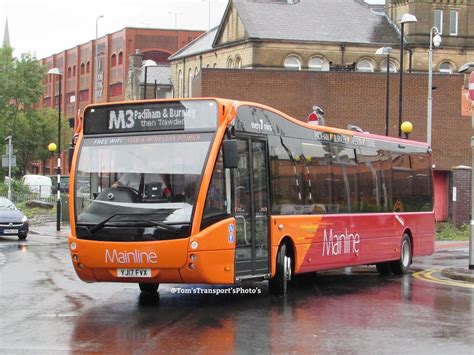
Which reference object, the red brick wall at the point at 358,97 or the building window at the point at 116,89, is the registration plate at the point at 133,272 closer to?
the red brick wall at the point at 358,97

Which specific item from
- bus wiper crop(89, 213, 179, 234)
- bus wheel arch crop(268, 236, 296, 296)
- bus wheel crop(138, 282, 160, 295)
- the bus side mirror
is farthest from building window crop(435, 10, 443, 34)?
bus wiper crop(89, 213, 179, 234)

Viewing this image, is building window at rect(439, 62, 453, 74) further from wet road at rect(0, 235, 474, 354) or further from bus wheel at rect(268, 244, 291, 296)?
bus wheel at rect(268, 244, 291, 296)

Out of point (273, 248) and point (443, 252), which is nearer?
point (273, 248)

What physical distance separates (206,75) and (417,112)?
12354mm

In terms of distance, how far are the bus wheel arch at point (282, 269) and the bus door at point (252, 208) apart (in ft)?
1.60

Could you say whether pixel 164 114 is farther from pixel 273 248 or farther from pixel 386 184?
pixel 386 184

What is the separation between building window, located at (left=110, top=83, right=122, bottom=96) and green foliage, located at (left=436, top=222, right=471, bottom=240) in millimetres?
70472

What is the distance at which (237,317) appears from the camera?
12.9 meters

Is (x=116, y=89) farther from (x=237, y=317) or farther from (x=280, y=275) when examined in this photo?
(x=237, y=317)

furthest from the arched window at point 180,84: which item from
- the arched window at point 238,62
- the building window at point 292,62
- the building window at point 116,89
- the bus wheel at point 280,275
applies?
the bus wheel at point 280,275

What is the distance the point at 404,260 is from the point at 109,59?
91423 millimetres

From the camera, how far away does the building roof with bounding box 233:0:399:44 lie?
73875 mm

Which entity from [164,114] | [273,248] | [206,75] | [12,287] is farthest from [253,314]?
[206,75]

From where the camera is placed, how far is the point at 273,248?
14.9 m
